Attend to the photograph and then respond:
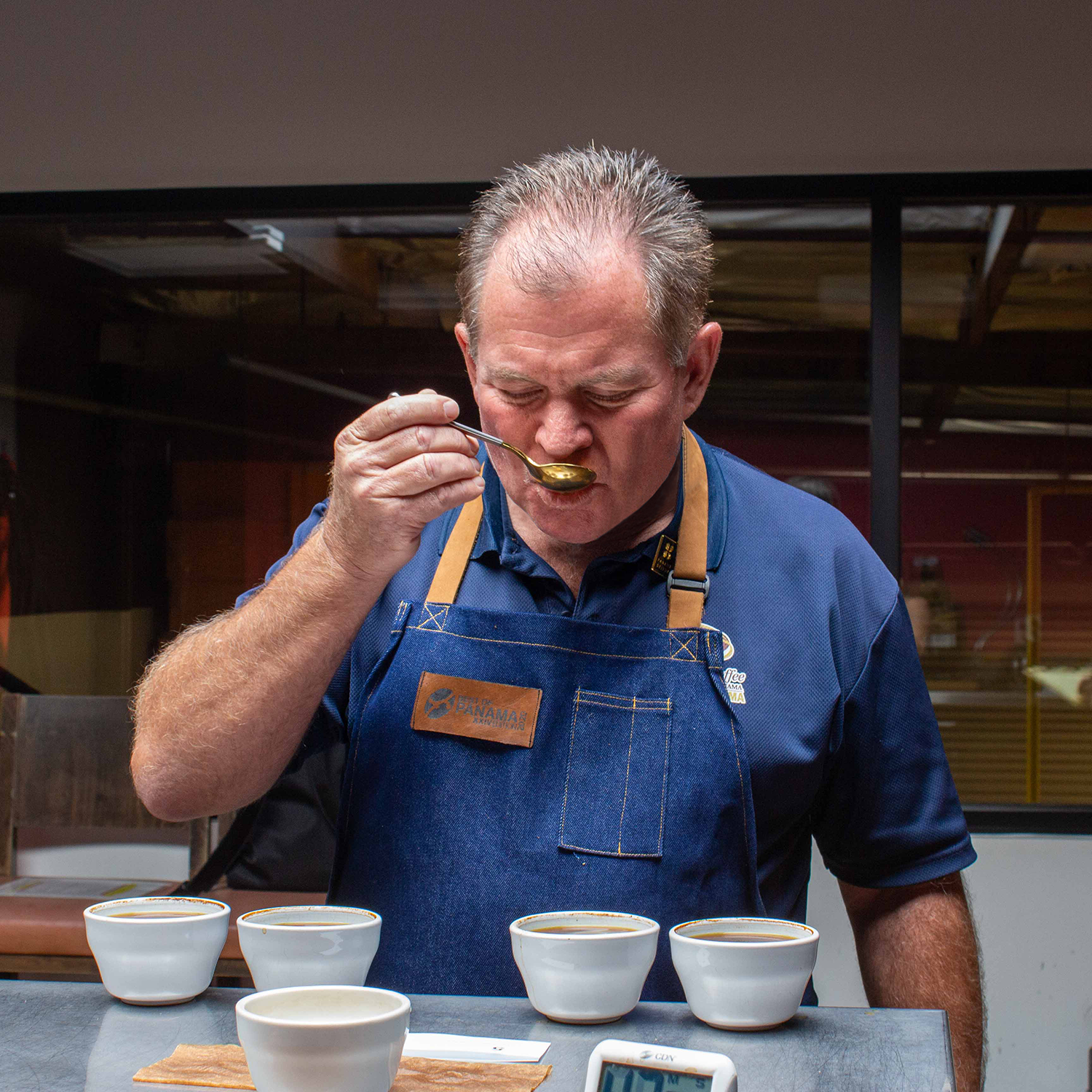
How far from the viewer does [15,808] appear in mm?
2818

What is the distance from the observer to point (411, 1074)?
796mm

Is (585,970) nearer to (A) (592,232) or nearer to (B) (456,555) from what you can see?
(B) (456,555)

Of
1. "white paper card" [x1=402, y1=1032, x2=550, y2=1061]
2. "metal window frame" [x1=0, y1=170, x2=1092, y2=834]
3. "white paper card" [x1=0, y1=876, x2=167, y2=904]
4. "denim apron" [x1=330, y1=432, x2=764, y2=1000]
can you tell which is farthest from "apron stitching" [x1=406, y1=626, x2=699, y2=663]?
"metal window frame" [x1=0, y1=170, x2=1092, y2=834]

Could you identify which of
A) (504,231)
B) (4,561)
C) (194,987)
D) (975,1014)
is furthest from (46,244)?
(975,1014)

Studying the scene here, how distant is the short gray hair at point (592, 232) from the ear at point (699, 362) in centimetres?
2

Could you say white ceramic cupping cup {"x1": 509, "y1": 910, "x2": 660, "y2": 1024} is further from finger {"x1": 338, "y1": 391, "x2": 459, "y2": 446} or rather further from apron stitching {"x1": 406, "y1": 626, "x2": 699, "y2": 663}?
finger {"x1": 338, "y1": 391, "x2": 459, "y2": 446}

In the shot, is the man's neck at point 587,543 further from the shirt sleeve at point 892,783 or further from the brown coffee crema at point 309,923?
the brown coffee crema at point 309,923

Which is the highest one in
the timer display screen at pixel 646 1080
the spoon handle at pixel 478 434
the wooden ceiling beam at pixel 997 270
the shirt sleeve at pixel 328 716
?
the wooden ceiling beam at pixel 997 270

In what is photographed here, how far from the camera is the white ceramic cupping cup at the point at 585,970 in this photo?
2.85 ft

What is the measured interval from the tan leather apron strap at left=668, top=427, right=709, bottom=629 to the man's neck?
27mm

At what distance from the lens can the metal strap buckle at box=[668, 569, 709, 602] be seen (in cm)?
128

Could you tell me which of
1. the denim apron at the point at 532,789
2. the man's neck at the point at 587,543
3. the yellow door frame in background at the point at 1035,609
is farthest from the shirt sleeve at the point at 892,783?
the yellow door frame in background at the point at 1035,609

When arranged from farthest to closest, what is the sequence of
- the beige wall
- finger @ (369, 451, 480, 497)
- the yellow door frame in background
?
the yellow door frame in background
the beige wall
finger @ (369, 451, 480, 497)

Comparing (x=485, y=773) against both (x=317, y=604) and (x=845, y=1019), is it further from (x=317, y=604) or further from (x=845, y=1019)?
(x=845, y=1019)
